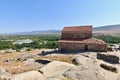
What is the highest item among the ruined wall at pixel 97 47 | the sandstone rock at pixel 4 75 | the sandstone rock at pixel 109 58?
the ruined wall at pixel 97 47

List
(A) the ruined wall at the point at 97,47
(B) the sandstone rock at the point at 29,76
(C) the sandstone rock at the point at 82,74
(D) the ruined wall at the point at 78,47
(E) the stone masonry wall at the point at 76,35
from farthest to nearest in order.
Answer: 1. (E) the stone masonry wall at the point at 76,35
2. (D) the ruined wall at the point at 78,47
3. (A) the ruined wall at the point at 97,47
4. (C) the sandstone rock at the point at 82,74
5. (B) the sandstone rock at the point at 29,76

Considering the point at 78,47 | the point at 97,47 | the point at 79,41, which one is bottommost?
the point at 78,47

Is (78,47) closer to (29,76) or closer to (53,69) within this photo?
(53,69)

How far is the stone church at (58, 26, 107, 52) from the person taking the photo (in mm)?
40156

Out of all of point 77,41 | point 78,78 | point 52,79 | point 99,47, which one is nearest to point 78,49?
point 77,41

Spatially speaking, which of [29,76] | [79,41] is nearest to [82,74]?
[29,76]

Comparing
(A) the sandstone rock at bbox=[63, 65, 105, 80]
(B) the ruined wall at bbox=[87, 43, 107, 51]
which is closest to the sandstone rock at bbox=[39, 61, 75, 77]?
(A) the sandstone rock at bbox=[63, 65, 105, 80]

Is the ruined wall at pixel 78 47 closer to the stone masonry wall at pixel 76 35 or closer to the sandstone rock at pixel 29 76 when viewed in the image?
the stone masonry wall at pixel 76 35

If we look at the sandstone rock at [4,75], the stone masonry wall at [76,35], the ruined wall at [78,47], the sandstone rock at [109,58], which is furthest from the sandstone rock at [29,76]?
the stone masonry wall at [76,35]

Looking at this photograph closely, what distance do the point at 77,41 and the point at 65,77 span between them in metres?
22.5

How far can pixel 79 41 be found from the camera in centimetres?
4212

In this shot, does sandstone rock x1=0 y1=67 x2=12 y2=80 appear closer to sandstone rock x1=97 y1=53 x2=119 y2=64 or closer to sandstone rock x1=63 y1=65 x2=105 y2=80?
sandstone rock x1=63 y1=65 x2=105 y2=80

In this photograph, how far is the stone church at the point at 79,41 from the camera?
40.2m

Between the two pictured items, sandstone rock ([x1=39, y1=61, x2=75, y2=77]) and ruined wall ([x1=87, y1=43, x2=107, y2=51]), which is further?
ruined wall ([x1=87, y1=43, x2=107, y2=51])
